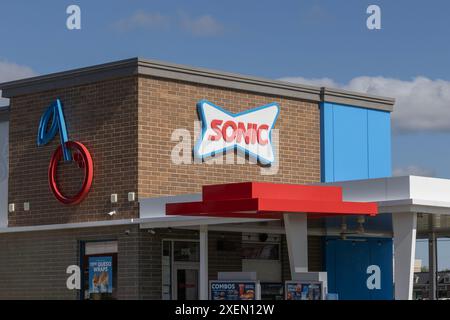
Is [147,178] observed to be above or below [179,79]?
below

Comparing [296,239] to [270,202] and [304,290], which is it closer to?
[304,290]

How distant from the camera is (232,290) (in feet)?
74.4

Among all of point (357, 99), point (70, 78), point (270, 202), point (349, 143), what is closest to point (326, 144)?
point (349, 143)

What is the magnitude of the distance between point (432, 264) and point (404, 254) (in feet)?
42.7

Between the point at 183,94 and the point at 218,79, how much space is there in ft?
4.95

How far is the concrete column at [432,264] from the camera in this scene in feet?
112

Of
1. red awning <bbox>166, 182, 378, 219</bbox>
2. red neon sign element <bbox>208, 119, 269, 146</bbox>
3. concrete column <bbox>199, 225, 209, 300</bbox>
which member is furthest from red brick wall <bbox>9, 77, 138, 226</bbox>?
red awning <bbox>166, 182, 378, 219</bbox>

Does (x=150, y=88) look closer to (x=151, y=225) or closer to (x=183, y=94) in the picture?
(x=183, y=94)

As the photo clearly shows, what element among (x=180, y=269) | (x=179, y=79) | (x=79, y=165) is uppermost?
(x=179, y=79)

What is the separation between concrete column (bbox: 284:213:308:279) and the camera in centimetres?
2205

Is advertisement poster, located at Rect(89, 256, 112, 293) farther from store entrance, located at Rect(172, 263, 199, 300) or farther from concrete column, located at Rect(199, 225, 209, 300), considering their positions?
concrete column, located at Rect(199, 225, 209, 300)

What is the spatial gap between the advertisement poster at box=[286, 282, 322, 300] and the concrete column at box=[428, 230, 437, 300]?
13.4 m

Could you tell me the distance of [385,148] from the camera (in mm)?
35500
